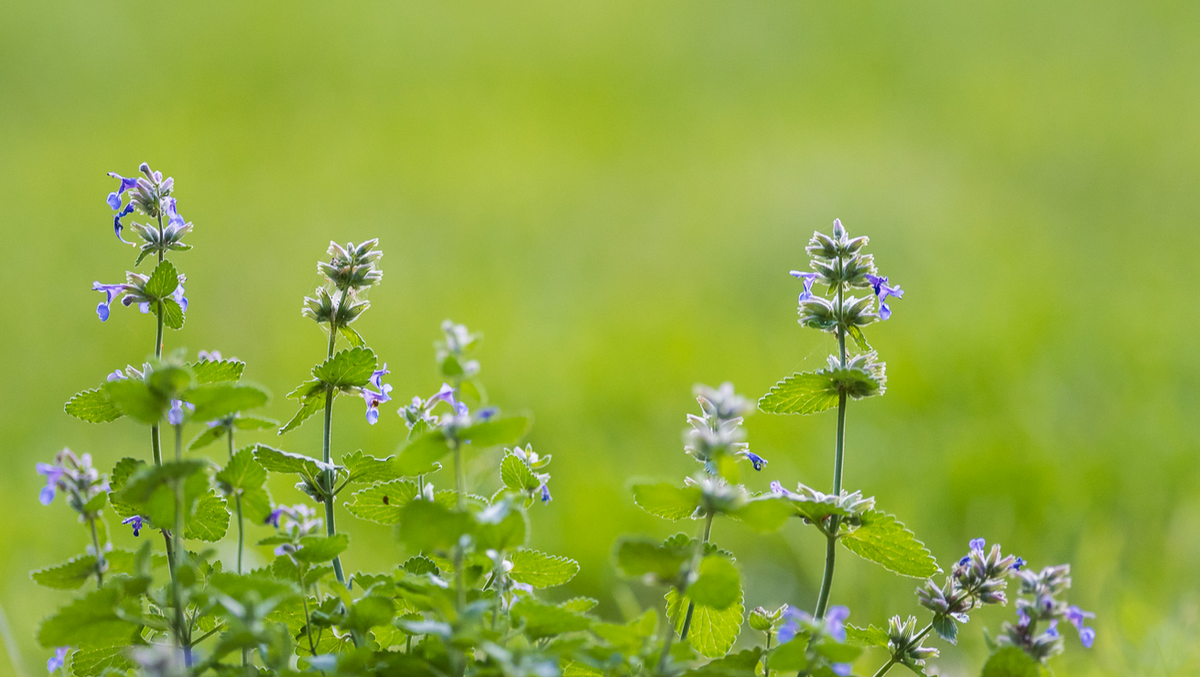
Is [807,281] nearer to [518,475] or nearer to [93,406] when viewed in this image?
[518,475]

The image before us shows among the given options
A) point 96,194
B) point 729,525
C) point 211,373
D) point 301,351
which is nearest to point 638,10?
point 96,194

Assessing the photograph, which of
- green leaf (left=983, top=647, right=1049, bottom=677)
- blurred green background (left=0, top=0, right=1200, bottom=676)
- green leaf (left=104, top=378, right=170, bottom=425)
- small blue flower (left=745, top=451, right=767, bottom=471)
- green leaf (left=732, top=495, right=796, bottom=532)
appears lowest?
green leaf (left=983, top=647, right=1049, bottom=677)

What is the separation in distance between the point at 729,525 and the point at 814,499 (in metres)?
1.71

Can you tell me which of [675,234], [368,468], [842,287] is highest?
[675,234]

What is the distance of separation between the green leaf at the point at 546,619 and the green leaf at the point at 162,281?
463 millimetres

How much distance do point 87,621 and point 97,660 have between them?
186 mm

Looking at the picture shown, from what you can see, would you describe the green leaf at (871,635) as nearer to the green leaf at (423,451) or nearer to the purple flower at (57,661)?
the green leaf at (423,451)

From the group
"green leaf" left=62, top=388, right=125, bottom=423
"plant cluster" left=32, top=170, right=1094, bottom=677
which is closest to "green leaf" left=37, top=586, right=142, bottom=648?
"plant cluster" left=32, top=170, right=1094, bottom=677

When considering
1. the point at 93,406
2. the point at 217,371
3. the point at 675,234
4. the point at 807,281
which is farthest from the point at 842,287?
the point at 675,234

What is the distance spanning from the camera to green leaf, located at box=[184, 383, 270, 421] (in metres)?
0.82

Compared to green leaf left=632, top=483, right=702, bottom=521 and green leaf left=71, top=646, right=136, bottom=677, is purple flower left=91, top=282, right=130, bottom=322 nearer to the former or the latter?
green leaf left=71, top=646, right=136, bottom=677

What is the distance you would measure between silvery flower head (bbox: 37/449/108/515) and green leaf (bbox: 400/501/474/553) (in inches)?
13.4

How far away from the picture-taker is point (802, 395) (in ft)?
3.54

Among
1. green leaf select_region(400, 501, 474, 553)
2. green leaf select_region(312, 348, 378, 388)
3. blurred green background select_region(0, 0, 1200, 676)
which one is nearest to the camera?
green leaf select_region(400, 501, 474, 553)
